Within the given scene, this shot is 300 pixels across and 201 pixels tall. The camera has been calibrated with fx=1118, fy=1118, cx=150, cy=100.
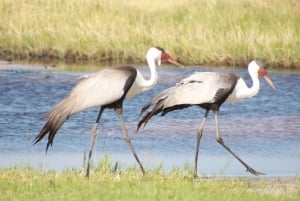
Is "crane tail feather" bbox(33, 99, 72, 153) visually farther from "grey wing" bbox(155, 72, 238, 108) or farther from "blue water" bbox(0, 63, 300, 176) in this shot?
"grey wing" bbox(155, 72, 238, 108)

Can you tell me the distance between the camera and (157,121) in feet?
48.4

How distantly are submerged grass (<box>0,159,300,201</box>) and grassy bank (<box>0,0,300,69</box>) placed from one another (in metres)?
9.67

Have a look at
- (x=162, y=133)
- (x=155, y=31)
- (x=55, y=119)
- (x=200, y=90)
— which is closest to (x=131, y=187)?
(x=55, y=119)

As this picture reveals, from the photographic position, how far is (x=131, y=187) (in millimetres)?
8766

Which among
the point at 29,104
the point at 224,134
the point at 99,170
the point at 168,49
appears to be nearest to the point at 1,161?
the point at 99,170

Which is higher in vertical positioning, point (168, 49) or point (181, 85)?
point (181, 85)

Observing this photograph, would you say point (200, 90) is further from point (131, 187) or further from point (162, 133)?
point (162, 133)

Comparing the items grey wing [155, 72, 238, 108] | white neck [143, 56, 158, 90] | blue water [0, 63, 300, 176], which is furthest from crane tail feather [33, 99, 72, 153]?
grey wing [155, 72, 238, 108]

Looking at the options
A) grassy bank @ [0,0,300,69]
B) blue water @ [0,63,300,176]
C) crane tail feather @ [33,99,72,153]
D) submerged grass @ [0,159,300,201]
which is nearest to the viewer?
submerged grass @ [0,159,300,201]

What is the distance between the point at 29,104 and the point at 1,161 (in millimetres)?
4461

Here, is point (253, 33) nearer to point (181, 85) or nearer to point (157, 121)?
point (157, 121)

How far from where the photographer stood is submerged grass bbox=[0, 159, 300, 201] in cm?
842

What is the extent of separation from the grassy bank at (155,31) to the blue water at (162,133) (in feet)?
3.67

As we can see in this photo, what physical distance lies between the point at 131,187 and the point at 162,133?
190 inches
